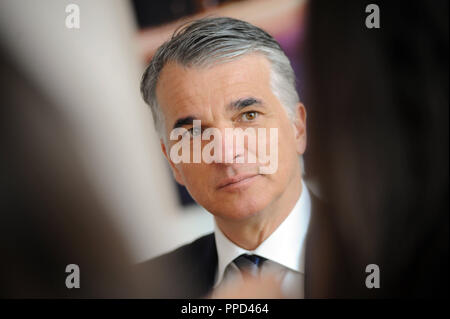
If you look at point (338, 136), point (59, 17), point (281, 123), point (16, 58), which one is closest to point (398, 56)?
point (338, 136)

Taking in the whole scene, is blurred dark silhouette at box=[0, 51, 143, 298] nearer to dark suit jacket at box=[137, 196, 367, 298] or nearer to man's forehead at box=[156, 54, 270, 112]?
dark suit jacket at box=[137, 196, 367, 298]

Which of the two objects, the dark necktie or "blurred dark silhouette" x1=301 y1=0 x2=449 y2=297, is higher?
"blurred dark silhouette" x1=301 y1=0 x2=449 y2=297

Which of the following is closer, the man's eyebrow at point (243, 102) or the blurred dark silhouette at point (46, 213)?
the man's eyebrow at point (243, 102)

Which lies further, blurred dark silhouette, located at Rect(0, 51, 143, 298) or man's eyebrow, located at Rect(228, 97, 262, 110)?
blurred dark silhouette, located at Rect(0, 51, 143, 298)

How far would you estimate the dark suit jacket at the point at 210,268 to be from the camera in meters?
1.17

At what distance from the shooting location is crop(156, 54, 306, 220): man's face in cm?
110

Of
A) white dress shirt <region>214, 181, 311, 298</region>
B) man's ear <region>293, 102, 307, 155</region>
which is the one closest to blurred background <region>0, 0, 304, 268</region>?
white dress shirt <region>214, 181, 311, 298</region>

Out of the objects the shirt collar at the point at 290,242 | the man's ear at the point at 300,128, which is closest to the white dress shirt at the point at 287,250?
the shirt collar at the point at 290,242

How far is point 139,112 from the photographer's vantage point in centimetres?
118

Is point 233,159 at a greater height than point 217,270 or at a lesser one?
greater

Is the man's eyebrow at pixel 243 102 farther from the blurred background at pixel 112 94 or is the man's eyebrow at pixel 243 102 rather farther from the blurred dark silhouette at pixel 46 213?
the blurred dark silhouette at pixel 46 213

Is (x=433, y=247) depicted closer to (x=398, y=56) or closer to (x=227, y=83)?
(x=398, y=56)

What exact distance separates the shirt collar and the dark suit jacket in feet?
0.07

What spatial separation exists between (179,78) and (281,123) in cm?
29
